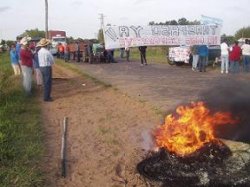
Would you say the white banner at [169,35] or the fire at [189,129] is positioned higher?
the white banner at [169,35]

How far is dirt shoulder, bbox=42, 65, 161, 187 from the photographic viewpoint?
6891 mm

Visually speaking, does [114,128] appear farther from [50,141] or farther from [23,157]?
[23,157]

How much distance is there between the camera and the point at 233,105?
27.1ft

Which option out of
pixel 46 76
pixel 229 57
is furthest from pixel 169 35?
pixel 46 76

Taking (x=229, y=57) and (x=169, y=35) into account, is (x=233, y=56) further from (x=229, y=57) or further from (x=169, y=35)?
(x=169, y=35)

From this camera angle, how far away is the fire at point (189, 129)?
7.06 m

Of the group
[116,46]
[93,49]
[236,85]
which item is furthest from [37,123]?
[93,49]

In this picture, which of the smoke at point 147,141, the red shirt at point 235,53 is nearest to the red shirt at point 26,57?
the smoke at point 147,141

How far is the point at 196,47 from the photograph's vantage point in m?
23.0

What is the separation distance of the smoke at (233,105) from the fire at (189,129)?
0.45 ft

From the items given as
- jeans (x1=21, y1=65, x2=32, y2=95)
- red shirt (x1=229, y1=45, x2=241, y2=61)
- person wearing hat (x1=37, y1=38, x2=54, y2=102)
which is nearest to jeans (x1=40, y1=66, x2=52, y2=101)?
person wearing hat (x1=37, y1=38, x2=54, y2=102)

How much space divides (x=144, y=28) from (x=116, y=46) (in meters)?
2.17

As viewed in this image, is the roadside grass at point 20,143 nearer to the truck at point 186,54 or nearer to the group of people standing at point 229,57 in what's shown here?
the group of people standing at point 229,57

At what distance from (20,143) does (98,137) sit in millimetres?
1558
